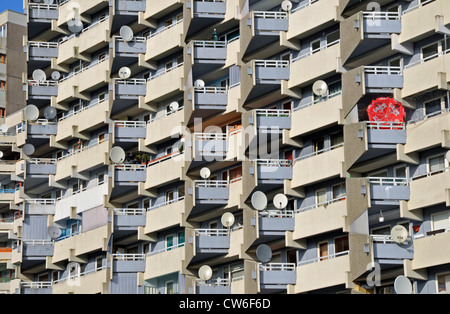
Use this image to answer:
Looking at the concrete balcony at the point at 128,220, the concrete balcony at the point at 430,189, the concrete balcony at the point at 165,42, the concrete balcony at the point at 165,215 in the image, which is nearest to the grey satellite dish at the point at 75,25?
the concrete balcony at the point at 165,42

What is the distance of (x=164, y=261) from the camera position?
60500 millimetres

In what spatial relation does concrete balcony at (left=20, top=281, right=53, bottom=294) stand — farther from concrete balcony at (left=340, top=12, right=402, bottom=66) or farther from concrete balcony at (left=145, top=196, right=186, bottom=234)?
concrete balcony at (left=340, top=12, right=402, bottom=66)

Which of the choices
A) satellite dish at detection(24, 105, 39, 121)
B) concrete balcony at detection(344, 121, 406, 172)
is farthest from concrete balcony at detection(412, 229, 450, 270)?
satellite dish at detection(24, 105, 39, 121)

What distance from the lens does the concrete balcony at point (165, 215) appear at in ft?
197

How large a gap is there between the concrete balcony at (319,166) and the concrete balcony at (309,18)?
6249 mm

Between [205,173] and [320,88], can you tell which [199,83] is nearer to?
[205,173]

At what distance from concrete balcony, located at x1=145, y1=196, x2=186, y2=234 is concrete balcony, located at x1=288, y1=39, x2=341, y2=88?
9991 millimetres

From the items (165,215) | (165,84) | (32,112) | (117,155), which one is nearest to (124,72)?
(165,84)

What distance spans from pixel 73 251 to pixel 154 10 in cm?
1585

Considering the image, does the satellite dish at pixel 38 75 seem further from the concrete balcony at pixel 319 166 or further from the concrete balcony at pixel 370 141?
the concrete balcony at pixel 370 141

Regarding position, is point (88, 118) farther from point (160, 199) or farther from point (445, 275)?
point (445, 275)

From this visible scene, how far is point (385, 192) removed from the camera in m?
48.4

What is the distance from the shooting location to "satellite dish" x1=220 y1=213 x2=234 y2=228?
Result: 56.6 meters

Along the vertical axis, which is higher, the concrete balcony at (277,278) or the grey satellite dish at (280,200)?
the grey satellite dish at (280,200)
